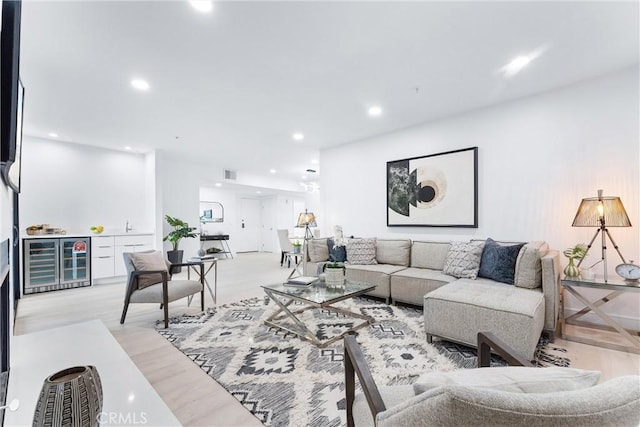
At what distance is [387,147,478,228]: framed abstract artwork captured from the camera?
3.84 meters

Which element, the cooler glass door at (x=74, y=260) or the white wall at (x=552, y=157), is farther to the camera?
the cooler glass door at (x=74, y=260)

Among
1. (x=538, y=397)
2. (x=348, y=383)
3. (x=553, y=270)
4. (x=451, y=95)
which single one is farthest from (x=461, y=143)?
(x=538, y=397)

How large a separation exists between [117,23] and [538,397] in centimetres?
310

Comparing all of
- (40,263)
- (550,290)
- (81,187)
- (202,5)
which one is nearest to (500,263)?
(550,290)

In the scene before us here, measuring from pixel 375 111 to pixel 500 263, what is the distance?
7.86 ft

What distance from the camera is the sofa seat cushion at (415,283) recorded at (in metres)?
3.27

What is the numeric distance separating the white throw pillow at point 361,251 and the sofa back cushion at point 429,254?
589mm

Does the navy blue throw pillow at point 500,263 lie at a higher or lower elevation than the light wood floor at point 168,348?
higher

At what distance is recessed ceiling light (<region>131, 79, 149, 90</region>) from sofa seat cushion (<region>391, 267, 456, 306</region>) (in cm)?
361

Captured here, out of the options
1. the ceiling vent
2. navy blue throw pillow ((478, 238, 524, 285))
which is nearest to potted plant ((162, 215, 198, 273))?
the ceiling vent

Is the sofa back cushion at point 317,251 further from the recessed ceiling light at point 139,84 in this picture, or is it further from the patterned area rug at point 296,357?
the recessed ceiling light at point 139,84

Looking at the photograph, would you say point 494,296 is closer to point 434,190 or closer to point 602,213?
point 602,213

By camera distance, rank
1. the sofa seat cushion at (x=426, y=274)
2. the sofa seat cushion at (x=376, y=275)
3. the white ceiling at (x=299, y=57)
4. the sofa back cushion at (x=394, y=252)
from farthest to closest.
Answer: the sofa back cushion at (x=394, y=252) → the sofa seat cushion at (x=376, y=275) → the sofa seat cushion at (x=426, y=274) → the white ceiling at (x=299, y=57)

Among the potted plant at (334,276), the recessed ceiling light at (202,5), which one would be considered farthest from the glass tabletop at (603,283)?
the recessed ceiling light at (202,5)
